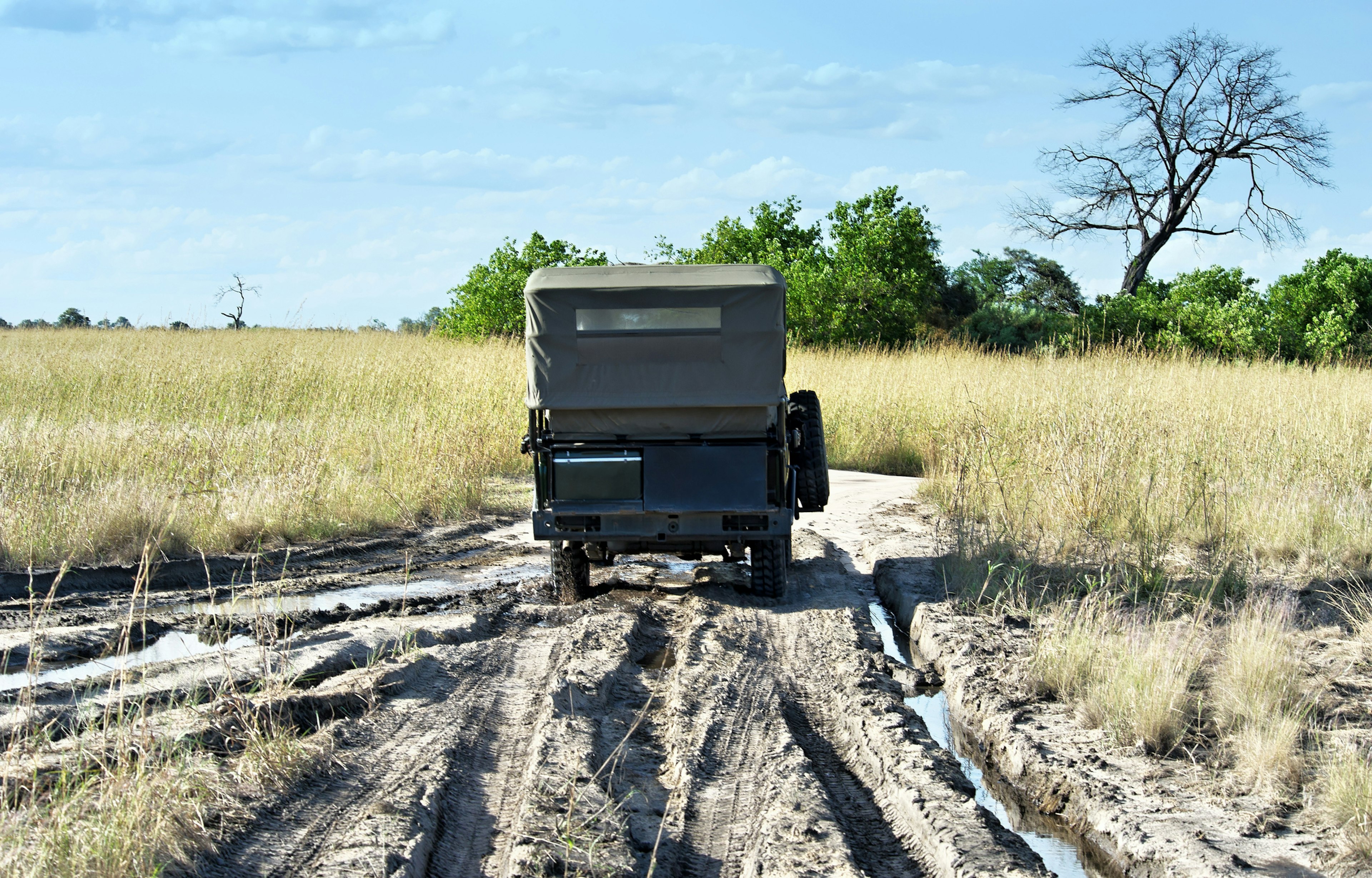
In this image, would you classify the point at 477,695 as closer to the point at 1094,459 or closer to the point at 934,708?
the point at 934,708

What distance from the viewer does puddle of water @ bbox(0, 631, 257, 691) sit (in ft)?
18.5

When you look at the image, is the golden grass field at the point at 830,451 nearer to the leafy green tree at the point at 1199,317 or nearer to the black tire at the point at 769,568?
the black tire at the point at 769,568

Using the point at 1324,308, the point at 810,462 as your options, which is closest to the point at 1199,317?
the point at 1324,308

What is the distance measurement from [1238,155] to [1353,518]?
32.2m

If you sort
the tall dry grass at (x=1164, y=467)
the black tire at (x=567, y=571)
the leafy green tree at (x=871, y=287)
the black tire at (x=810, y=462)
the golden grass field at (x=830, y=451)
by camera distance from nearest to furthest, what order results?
the black tire at (x=567, y=571) < the black tire at (x=810, y=462) < the tall dry grass at (x=1164, y=467) < the golden grass field at (x=830, y=451) < the leafy green tree at (x=871, y=287)

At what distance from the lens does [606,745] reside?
4.82m

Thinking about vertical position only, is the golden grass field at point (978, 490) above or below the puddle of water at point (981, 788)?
above

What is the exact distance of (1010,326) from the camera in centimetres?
3503

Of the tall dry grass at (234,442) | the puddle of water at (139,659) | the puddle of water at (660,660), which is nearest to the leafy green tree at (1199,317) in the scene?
the tall dry grass at (234,442)

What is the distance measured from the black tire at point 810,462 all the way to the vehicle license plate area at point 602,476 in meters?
1.49

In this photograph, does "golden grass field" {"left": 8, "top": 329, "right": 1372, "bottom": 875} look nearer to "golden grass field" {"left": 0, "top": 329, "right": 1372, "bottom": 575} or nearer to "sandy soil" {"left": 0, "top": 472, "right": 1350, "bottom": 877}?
"golden grass field" {"left": 0, "top": 329, "right": 1372, "bottom": 575}

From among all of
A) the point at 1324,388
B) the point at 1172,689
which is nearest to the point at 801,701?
the point at 1172,689

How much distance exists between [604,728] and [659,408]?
3107 millimetres

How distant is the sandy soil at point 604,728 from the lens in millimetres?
3846
